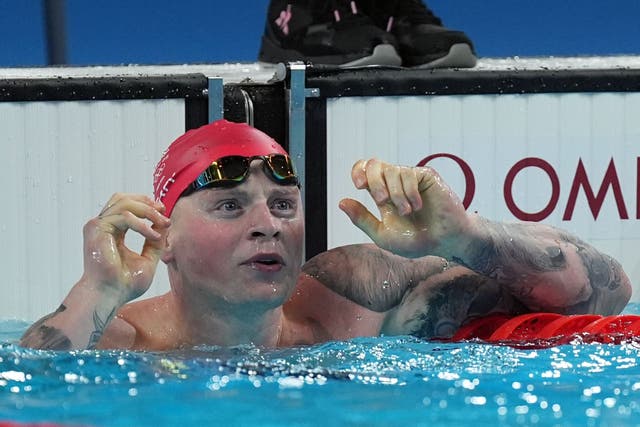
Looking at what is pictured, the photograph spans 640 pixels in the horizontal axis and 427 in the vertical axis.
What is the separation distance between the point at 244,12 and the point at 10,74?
7.10 ft

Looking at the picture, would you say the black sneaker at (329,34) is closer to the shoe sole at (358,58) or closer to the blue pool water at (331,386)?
the shoe sole at (358,58)

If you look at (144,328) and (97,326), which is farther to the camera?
(144,328)

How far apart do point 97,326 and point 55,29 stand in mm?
3087

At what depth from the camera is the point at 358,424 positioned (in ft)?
5.93

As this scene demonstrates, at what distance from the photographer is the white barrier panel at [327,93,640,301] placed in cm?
332

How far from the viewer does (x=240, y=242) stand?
2414 millimetres

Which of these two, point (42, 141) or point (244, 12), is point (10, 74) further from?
point (244, 12)

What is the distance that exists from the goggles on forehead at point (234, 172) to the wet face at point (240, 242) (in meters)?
0.01

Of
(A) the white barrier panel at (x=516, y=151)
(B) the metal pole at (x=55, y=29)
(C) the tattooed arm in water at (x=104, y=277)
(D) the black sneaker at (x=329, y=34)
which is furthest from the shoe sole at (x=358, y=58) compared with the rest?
(B) the metal pole at (x=55, y=29)

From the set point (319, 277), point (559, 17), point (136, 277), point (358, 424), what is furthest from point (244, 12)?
point (358, 424)

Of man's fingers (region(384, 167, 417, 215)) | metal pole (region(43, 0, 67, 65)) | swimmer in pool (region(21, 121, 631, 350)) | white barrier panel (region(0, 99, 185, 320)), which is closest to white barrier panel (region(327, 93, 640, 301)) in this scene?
white barrier panel (region(0, 99, 185, 320))

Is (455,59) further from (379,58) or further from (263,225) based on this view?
(263,225)

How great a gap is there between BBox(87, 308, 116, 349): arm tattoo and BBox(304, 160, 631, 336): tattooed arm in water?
22.8 inches

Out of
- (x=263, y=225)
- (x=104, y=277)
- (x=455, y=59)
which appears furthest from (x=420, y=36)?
(x=104, y=277)
